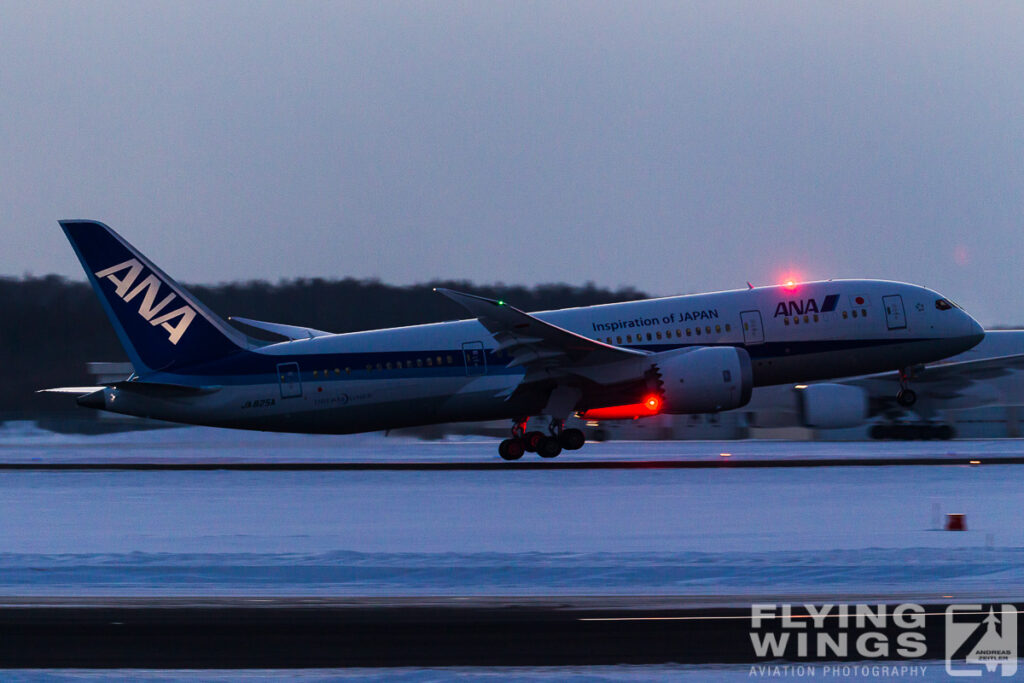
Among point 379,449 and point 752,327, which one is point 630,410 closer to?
point 752,327

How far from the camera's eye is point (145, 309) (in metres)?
34.8

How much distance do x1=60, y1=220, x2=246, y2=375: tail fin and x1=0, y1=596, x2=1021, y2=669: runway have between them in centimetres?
2137

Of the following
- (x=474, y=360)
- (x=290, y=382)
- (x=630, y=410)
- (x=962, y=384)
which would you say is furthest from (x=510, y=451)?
(x=962, y=384)

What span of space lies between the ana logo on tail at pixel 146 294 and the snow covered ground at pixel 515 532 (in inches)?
190

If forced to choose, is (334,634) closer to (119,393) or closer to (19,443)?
(119,393)

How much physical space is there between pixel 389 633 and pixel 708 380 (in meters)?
21.9

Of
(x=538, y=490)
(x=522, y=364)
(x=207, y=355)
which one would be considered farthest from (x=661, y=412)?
(x=207, y=355)

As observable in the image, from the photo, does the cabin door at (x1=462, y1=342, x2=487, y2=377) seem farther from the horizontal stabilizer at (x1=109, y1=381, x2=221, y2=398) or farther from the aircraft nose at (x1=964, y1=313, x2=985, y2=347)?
the aircraft nose at (x1=964, y1=313, x2=985, y2=347)

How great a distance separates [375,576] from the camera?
15.6 m

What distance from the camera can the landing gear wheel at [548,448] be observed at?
34562 mm

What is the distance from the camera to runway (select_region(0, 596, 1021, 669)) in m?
10.8

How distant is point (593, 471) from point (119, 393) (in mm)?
13615

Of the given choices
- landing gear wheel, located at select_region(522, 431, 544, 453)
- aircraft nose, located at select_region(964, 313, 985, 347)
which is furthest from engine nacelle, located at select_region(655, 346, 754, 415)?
aircraft nose, located at select_region(964, 313, 985, 347)

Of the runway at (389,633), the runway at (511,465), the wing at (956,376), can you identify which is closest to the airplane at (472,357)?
the runway at (511,465)
